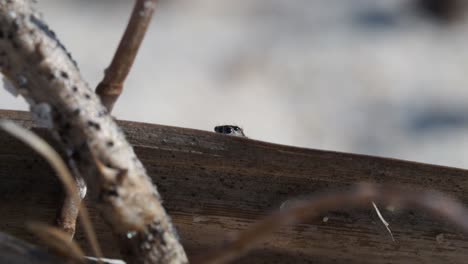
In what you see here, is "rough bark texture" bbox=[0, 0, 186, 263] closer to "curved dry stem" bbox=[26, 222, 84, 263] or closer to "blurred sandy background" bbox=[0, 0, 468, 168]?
"curved dry stem" bbox=[26, 222, 84, 263]

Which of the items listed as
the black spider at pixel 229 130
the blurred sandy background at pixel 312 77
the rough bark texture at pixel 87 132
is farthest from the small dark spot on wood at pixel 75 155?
the blurred sandy background at pixel 312 77

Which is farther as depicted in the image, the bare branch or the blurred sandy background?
the blurred sandy background

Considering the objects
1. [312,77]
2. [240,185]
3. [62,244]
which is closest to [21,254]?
[62,244]

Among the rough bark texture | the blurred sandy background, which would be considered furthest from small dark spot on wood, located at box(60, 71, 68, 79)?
the blurred sandy background

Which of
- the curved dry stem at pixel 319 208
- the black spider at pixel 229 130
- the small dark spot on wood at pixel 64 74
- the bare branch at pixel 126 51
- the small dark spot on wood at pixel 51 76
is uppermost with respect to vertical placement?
the black spider at pixel 229 130

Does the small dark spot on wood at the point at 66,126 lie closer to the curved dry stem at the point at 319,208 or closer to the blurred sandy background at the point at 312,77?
the curved dry stem at the point at 319,208
